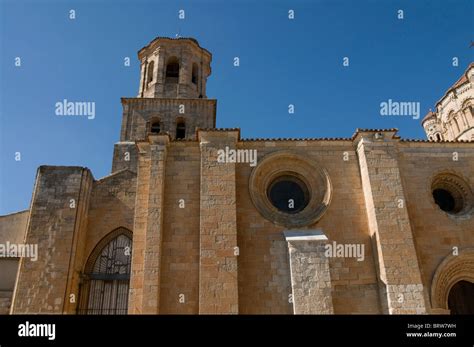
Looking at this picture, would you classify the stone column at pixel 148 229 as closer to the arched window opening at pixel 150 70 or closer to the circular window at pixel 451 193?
the circular window at pixel 451 193

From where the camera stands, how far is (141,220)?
33.8 feet

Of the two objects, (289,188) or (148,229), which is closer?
(148,229)

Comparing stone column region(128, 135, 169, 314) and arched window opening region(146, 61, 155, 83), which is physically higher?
arched window opening region(146, 61, 155, 83)

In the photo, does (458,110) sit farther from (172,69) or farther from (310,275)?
(310,275)

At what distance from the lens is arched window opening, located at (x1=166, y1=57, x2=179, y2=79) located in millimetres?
19281

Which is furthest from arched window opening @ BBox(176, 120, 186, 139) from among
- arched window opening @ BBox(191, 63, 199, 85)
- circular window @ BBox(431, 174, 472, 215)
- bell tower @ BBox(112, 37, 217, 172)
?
circular window @ BBox(431, 174, 472, 215)

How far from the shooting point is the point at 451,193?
39.4 ft

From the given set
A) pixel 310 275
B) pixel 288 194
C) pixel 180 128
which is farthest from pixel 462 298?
pixel 180 128

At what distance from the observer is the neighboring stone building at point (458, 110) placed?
69.4 feet

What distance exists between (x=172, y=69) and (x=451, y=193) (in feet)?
47.2

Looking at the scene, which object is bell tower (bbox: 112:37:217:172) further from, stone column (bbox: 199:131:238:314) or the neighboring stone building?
the neighboring stone building

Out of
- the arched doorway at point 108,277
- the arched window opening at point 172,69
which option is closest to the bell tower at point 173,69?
the arched window opening at point 172,69

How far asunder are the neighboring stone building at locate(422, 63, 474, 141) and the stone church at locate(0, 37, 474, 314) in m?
11.2
